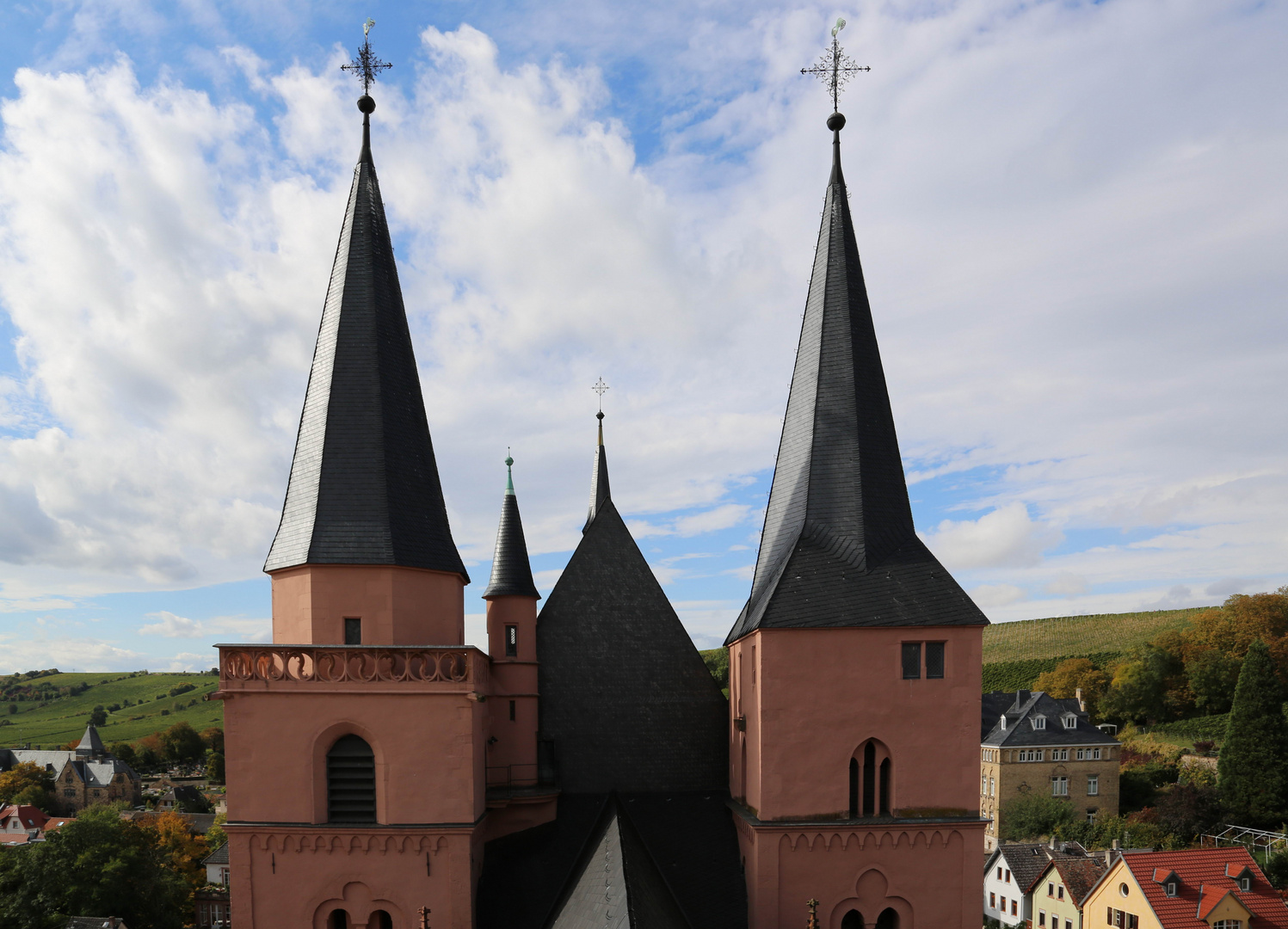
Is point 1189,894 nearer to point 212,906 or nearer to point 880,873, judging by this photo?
point 880,873

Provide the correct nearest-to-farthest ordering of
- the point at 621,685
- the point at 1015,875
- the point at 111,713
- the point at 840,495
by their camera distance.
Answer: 1. the point at 840,495
2. the point at 621,685
3. the point at 1015,875
4. the point at 111,713

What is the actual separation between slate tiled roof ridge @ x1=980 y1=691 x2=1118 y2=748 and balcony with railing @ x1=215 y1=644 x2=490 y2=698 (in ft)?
172

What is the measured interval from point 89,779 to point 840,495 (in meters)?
111

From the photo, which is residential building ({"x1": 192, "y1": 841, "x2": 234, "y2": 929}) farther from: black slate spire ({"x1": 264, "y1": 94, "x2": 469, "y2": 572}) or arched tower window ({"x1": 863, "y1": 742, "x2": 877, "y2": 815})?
arched tower window ({"x1": 863, "y1": 742, "x2": 877, "y2": 815})

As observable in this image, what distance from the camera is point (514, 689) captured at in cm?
1936

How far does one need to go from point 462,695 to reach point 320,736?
2.52 meters

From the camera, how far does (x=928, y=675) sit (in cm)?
1681

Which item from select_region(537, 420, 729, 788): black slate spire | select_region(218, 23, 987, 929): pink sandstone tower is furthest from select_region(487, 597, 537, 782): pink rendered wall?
select_region(537, 420, 729, 788): black slate spire

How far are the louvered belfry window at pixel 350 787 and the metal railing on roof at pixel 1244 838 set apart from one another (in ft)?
170

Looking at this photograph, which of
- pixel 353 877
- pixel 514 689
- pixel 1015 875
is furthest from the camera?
pixel 1015 875

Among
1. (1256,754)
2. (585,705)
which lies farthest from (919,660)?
(1256,754)

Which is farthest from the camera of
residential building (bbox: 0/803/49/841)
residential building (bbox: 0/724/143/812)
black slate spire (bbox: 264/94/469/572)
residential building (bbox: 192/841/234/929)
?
residential building (bbox: 0/724/143/812)

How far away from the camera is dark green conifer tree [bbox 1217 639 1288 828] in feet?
170

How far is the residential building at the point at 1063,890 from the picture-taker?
4519cm
